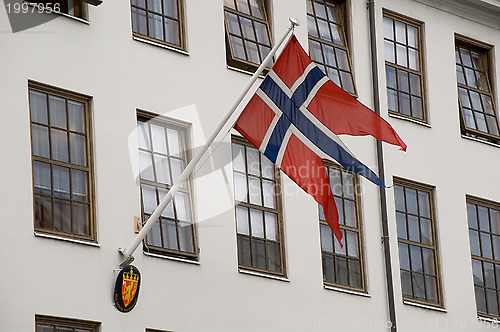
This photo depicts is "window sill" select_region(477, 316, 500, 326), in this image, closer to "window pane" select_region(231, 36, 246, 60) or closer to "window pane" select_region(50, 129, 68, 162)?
"window pane" select_region(231, 36, 246, 60)

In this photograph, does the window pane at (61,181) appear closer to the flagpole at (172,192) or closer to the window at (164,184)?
the flagpole at (172,192)

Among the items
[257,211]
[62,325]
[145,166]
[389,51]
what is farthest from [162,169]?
[389,51]

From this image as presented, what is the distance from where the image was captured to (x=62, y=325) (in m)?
16.6

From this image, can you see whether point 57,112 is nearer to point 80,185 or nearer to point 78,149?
point 78,149

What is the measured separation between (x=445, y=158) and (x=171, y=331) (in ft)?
22.1

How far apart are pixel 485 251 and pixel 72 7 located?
855cm

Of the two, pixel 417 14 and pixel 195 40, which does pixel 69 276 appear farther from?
pixel 417 14

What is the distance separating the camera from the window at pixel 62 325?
16406mm

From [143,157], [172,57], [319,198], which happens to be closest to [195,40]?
[172,57]

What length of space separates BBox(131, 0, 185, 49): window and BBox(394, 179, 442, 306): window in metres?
4.50

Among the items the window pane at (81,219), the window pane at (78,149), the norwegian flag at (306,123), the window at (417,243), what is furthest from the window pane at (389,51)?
the window pane at (81,219)

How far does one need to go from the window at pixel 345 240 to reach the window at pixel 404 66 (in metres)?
1.81

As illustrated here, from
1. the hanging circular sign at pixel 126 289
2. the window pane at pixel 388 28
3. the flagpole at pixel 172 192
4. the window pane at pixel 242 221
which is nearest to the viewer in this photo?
the flagpole at pixel 172 192

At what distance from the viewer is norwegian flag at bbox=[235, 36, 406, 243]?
1691 cm
